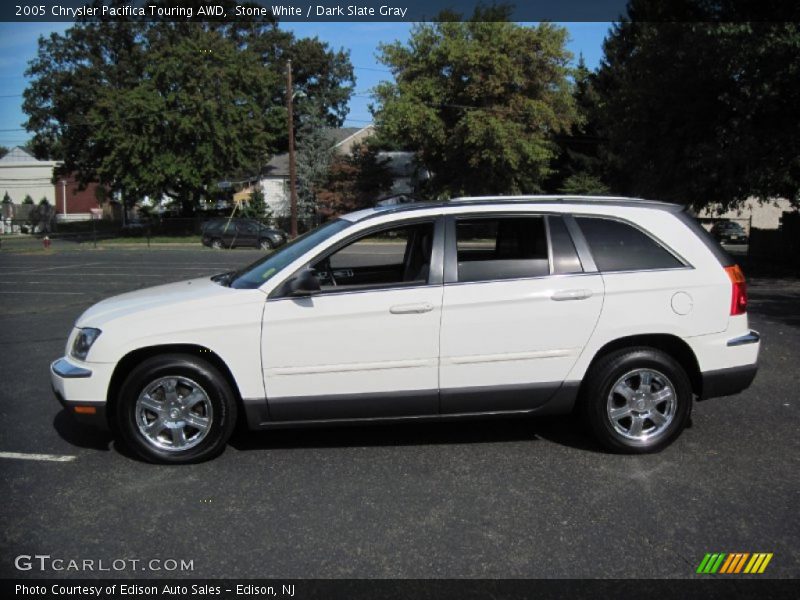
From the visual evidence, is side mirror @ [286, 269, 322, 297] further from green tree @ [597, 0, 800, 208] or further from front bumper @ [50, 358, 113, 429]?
green tree @ [597, 0, 800, 208]

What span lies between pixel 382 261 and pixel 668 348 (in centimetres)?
248

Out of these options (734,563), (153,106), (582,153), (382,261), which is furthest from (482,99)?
(734,563)

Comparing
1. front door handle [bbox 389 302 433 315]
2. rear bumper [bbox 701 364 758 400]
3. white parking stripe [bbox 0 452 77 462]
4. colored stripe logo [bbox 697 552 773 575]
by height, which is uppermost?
front door handle [bbox 389 302 433 315]

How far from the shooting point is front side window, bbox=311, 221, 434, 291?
4.66m

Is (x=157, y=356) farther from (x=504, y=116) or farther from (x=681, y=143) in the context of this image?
(x=504, y=116)

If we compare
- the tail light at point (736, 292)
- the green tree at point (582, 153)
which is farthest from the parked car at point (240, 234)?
the tail light at point (736, 292)

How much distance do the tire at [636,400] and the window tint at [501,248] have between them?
2.65ft

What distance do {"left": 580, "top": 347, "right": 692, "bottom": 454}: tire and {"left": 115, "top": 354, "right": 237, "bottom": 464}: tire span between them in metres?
2.44

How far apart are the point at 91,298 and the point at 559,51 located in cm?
3083

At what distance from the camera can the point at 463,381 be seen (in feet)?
14.6

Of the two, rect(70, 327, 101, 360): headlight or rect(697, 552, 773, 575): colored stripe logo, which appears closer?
rect(697, 552, 773, 575): colored stripe logo
